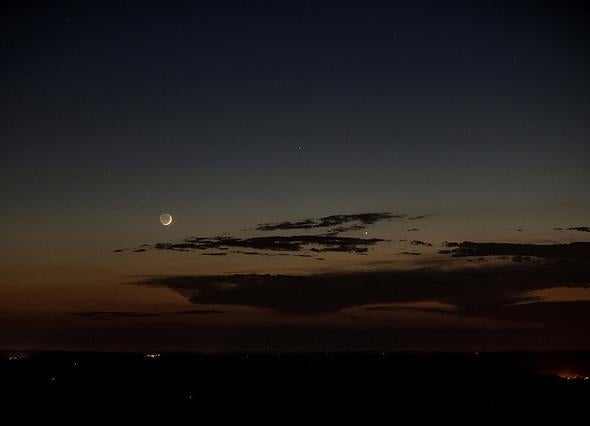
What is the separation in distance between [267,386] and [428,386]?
26496 millimetres

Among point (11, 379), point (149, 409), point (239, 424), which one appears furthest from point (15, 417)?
point (11, 379)

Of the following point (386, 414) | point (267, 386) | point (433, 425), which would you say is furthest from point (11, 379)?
point (433, 425)

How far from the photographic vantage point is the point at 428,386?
122m

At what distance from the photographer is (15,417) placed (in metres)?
72.7

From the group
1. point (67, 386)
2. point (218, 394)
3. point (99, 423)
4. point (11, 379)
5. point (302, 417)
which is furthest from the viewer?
point (11, 379)

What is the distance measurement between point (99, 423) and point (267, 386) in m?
54.5

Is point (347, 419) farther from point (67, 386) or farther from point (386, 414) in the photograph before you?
point (67, 386)

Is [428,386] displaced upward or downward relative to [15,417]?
downward

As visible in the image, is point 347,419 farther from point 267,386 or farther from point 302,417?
point 267,386

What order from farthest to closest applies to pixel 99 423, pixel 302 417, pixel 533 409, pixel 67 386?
pixel 67 386 → pixel 533 409 → pixel 302 417 → pixel 99 423

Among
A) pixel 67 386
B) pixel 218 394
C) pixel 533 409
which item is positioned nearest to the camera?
pixel 533 409

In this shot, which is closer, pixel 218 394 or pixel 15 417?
pixel 15 417

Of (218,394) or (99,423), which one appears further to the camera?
(218,394)

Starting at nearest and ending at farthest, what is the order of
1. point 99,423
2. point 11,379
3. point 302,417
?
point 99,423 → point 302,417 → point 11,379
